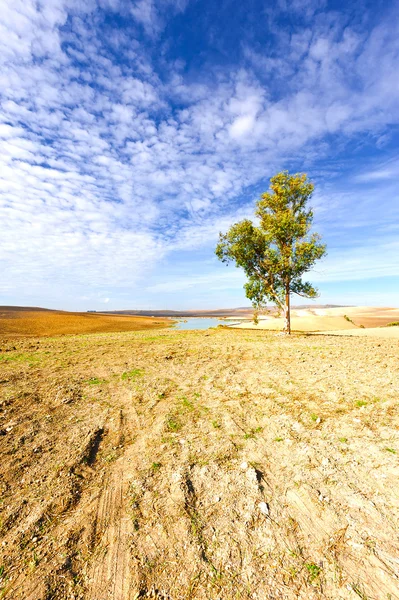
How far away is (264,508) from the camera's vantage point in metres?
4.17

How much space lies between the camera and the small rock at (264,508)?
13.5ft

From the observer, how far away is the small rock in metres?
4.11

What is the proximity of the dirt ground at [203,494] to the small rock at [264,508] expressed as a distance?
0.06 ft

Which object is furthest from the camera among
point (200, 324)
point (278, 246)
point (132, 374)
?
point (200, 324)

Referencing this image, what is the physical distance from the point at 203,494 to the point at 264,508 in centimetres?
103

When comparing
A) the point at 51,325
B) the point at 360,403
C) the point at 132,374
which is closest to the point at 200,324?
the point at 51,325

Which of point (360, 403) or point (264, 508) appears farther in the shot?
point (360, 403)

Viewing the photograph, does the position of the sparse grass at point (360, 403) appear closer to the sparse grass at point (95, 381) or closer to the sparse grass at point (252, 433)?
the sparse grass at point (252, 433)

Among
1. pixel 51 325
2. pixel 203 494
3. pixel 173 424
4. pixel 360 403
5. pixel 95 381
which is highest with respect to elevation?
pixel 51 325

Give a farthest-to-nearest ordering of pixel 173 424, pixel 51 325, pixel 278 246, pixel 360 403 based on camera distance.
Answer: pixel 51 325
pixel 278 246
pixel 360 403
pixel 173 424

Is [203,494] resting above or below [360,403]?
below

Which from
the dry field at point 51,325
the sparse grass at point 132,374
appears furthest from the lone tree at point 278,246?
the dry field at point 51,325

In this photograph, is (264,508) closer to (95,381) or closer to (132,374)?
(95,381)

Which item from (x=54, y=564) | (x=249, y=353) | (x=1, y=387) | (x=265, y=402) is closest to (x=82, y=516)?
(x=54, y=564)
